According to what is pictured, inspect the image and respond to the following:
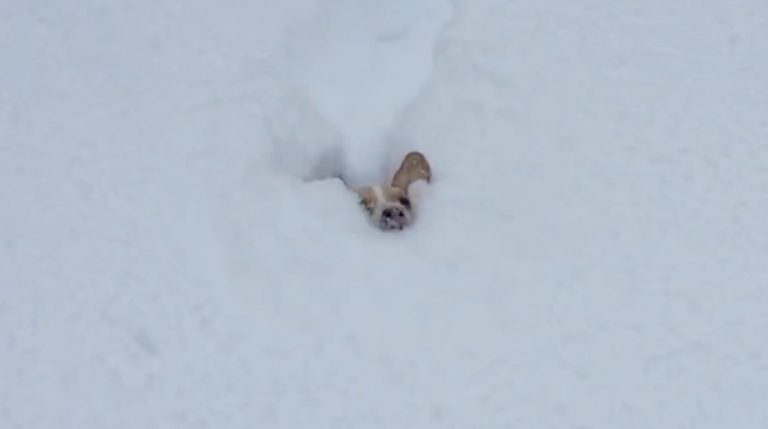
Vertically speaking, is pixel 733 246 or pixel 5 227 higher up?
pixel 733 246

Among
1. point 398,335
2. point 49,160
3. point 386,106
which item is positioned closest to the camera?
point 398,335

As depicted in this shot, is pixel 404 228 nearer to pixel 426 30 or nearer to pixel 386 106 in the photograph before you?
pixel 386 106

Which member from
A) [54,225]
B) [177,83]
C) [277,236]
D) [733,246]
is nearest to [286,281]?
[277,236]

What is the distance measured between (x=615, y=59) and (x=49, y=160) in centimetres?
188

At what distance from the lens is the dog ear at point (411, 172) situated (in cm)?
378

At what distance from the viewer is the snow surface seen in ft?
10.7

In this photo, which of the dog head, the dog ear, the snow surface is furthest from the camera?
the dog ear

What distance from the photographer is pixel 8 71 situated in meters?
4.27

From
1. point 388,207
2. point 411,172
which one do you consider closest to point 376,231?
point 388,207

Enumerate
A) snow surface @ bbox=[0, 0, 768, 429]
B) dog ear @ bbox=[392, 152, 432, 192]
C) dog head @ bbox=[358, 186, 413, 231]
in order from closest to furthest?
snow surface @ bbox=[0, 0, 768, 429] → dog head @ bbox=[358, 186, 413, 231] → dog ear @ bbox=[392, 152, 432, 192]

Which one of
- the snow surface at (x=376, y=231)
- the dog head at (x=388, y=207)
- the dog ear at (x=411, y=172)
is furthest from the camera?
the dog ear at (x=411, y=172)

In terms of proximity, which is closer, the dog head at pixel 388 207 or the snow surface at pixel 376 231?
the snow surface at pixel 376 231

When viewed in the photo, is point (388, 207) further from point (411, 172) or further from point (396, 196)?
point (411, 172)

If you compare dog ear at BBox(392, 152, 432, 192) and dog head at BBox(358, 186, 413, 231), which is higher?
dog ear at BBox(392, 152, 432, 192)
